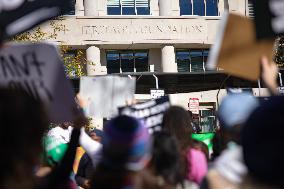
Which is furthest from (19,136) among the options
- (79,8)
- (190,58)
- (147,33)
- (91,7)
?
(190,58)

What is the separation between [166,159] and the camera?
3.15 meters

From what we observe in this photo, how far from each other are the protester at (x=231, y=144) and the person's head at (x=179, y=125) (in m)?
0.45

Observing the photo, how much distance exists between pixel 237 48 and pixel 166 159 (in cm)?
82

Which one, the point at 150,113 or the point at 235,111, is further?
the point at 150,113

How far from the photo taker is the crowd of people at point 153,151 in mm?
1609

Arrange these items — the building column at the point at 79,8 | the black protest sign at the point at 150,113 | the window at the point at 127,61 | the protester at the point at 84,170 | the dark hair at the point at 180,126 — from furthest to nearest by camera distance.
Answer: the window at the point at 127,61 < the building column at the point at 79,8 < the protester at the point at 84,170 < the black protest sign at the point at 150,113 < the dark hair at the point at 180,126

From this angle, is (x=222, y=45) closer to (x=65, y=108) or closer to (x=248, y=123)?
(x=65, y=108)

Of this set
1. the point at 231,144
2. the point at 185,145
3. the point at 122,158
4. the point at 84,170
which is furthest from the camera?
the point at 84,170

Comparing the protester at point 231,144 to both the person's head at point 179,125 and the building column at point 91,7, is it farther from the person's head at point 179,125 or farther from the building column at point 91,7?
the building column at point 91,7

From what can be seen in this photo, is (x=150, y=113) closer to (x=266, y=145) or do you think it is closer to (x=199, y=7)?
(x=266, y=145)

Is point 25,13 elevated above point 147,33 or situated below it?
below

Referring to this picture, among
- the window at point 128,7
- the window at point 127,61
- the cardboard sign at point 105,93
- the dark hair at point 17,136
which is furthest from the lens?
the window at point 127,61

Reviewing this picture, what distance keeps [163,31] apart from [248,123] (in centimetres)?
2751

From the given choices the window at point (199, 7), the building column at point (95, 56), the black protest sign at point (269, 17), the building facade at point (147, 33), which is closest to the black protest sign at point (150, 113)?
the black protest sign at point (269, 17)
